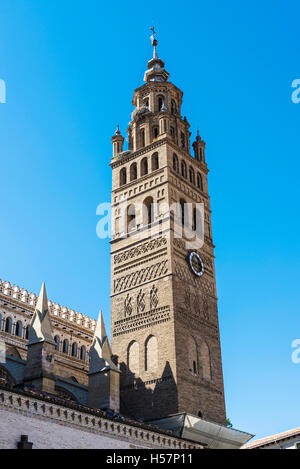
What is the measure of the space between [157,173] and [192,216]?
3457mm

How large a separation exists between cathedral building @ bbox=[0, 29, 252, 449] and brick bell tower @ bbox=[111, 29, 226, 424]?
0.21 ft

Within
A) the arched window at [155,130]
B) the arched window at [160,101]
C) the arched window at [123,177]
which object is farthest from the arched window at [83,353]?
the arched window at [160,101]

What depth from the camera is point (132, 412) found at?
31.2 metres

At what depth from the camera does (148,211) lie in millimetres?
36000

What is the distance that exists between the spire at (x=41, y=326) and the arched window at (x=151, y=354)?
6.30 meters

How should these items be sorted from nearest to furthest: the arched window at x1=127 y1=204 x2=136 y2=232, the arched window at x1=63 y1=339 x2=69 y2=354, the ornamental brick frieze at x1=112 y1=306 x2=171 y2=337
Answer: the ornamental brick frieze at x1=112 y1=306 x2=171 y2=337 < the arched window at x1=127 y1=204 x2=136 y2=232 < the arched window at x1=63 y1=339 x2=69 y2=354

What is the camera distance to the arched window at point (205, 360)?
1291 inches

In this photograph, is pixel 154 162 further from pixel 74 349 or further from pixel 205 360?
pixel 74 349

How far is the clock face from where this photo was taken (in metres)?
34.7

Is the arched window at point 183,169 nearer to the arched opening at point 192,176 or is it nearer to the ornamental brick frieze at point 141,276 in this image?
the arched opening at point 192,176

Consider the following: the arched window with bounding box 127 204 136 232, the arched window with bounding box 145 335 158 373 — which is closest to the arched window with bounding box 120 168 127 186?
the arched window with bounding box 127 204 136 232

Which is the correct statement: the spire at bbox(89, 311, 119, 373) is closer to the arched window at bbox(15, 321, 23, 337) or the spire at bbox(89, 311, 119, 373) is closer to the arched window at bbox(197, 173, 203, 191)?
the arched window at bbox(15, 321, 23, 337)

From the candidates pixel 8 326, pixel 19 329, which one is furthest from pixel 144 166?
pixel 8 326

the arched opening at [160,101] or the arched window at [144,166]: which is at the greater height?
the arched opening at [160,101]
